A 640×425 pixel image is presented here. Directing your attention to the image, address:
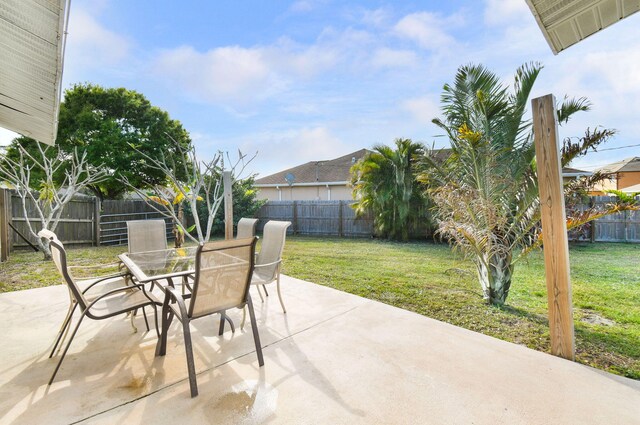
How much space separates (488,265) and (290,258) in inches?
187

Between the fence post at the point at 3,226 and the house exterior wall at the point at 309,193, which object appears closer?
the fence post at the point at 3,226

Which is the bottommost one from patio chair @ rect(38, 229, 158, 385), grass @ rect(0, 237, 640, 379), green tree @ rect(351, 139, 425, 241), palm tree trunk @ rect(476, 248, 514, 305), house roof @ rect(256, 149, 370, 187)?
grass @ rect(0, 237, 640, 379)

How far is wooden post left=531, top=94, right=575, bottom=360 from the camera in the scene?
254cm

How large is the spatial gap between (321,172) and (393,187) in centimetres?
1037

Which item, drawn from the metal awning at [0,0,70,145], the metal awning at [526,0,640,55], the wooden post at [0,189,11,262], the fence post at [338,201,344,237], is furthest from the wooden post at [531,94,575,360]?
the fence post at [338,201,344,237]

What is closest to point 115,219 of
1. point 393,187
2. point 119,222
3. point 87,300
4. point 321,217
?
point 119,222

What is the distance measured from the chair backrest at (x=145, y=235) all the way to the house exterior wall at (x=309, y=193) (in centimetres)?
1385

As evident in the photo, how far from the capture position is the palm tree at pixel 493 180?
3725 millimetres

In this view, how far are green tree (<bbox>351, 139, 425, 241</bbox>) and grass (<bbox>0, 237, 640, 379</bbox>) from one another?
2.31m

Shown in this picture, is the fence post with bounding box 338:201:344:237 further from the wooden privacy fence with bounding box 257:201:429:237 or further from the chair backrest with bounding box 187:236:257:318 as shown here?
the chair backrest with bounding box 187:236:257:318

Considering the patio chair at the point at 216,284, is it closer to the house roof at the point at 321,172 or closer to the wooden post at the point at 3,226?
the wooden post at the point at 3,226

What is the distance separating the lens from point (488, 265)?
3992 millimetres

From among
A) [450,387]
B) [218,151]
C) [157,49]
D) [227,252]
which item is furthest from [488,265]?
[157,49]

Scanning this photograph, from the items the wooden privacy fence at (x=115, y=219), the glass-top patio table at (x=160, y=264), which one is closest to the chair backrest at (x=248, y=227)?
the glass-top patio table at (x=160, y=264)
